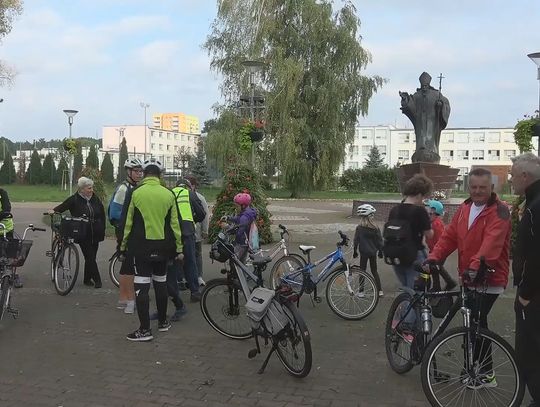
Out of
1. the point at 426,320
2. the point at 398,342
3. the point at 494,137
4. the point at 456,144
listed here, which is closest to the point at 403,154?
the point at 456,144

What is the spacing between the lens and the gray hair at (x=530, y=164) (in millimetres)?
3828

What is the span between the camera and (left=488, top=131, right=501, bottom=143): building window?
105750 millimetres

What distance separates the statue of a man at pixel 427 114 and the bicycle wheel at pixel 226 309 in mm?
14393

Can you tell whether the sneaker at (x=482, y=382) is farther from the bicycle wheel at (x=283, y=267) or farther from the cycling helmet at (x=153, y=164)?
the cycling helmet at (x=153, y=164)

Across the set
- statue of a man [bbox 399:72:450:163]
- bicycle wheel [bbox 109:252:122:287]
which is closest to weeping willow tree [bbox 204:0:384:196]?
statue of a man [bbox 399:72:450:163]

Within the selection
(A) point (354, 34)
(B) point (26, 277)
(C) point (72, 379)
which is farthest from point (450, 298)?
(A) point (354, 34)

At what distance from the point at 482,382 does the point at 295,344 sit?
4.73ft

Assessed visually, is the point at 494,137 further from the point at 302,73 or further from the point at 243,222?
the point at 243,222

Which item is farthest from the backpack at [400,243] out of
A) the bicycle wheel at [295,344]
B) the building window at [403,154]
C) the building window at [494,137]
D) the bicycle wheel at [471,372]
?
the building window at [494,137]

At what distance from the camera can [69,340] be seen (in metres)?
5.97

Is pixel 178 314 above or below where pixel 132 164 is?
below

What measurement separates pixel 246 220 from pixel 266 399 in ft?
11.6

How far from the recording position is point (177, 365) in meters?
5.18

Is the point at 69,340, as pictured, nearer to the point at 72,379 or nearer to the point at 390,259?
the point at 72,379
